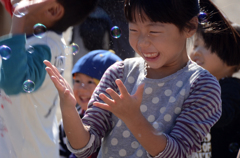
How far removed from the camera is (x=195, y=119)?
0.90m

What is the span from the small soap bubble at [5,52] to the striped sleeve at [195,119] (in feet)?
2.31

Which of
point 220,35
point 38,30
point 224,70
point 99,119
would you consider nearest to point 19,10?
point 38,30

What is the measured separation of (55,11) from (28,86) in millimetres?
341

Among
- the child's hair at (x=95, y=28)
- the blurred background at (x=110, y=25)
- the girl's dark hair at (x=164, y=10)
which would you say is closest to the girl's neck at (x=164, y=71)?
the girl's dark hair at (x=164, y=10)

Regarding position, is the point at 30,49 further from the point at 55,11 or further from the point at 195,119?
the point at 195,119

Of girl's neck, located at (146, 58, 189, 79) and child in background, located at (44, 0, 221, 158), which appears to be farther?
girl's neck, located at (146, 58, 189, 79)

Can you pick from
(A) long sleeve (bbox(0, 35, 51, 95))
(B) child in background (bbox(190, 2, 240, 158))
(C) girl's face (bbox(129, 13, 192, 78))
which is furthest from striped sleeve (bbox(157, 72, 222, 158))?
(A) long sleeve (bbox(0, 35, 51, 95))

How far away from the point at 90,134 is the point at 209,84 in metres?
0.35

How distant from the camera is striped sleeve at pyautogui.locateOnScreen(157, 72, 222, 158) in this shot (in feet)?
2.88

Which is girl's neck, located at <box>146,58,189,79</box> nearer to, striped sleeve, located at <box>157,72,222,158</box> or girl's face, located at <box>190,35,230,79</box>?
striped sleeve, located at <box>157,72,222,158</box>

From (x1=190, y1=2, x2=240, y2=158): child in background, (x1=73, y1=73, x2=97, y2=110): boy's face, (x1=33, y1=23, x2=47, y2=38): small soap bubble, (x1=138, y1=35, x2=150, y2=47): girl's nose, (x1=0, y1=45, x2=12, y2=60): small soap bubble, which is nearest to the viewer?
(x1=138, y1=35, x2=150, y2=47): girl's nose

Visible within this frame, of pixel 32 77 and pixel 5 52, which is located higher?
pixel 5 52

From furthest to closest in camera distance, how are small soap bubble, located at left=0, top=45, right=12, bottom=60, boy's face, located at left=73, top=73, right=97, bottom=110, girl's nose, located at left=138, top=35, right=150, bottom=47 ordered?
boy's face, located at left=73, top=73, right=97, bottom=110
small soap bubble, located at left=0, top=45, right=12, bottom=60
girl's nose, located at left=138, top=35, right=150, bottom=47

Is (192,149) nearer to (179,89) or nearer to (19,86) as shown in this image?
(179,89)
